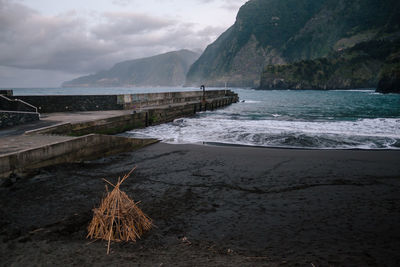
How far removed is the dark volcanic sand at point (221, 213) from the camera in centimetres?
359

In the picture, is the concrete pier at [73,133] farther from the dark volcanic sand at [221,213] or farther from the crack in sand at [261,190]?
the crack in sand at [261,190]

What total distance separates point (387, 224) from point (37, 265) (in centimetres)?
578

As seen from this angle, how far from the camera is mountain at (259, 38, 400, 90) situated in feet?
441

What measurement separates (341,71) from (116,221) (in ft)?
522

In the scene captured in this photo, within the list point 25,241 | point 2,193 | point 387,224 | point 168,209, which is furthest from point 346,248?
point 2,193

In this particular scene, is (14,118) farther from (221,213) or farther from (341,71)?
(341,71)

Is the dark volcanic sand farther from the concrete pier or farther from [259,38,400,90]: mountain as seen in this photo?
[259,38,400,90]: mountain

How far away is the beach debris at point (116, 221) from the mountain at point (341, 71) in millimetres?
147767

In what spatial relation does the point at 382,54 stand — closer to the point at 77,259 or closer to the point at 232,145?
the point at 232,145

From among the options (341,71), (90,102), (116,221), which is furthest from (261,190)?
(341,71)

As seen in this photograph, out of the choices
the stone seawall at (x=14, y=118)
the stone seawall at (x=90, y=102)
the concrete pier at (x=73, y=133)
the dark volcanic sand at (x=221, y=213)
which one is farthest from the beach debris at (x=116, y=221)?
the stone seawall at (x=90, y=102)

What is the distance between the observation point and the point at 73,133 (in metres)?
11.5

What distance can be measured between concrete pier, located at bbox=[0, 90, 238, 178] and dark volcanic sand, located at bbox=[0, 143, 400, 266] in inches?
18.7

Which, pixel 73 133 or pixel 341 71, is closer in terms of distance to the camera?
pixel 73 133
